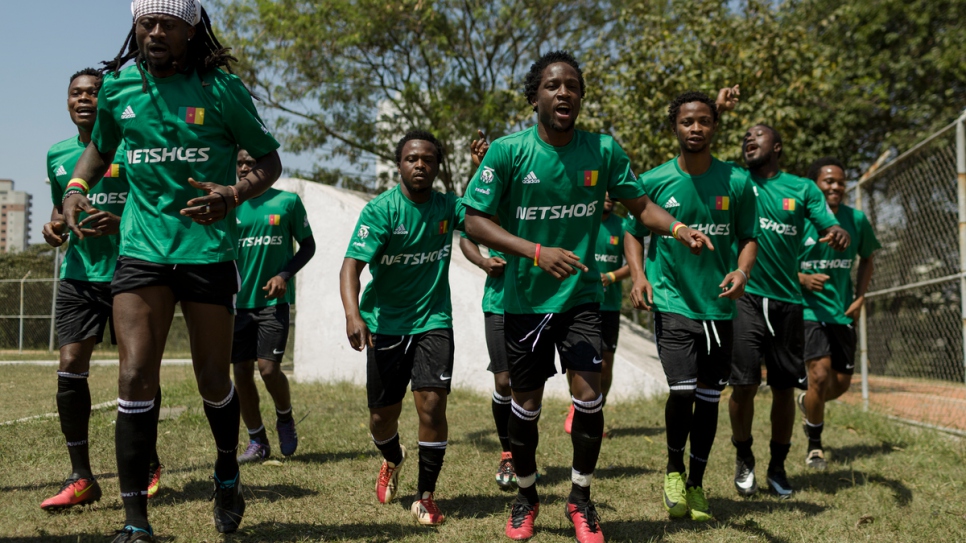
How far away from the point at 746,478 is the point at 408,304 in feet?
8.29

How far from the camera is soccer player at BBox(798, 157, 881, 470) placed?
269 inches

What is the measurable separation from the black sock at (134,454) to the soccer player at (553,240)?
177 centimetres

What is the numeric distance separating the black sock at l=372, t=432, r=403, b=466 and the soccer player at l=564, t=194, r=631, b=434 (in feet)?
8.76

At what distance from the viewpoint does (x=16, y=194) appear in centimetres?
2612

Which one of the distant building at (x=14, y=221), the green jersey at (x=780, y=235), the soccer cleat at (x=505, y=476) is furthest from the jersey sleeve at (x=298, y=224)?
the distant building at (x=14, y=221)

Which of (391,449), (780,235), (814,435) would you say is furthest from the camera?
(814,435)

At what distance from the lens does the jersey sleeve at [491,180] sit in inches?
167

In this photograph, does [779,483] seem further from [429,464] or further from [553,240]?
[553,240]

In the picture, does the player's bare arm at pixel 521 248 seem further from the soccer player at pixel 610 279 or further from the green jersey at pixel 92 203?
the soccer player at pixel 610 279

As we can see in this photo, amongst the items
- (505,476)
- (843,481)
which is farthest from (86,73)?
(843,481)

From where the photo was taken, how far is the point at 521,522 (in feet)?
14.1

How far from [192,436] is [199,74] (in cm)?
397

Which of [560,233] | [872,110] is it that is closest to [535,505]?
[560,233]

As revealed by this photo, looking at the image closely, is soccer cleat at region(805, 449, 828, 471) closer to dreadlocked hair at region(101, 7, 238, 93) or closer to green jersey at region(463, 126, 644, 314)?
green jersey at region(463, 126, 644, 314)
